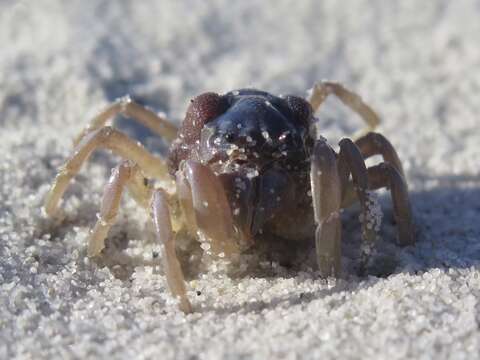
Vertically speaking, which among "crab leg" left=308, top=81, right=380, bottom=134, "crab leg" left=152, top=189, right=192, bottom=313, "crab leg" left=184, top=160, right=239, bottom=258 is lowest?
"crab leg" left=152, top=189, right=192, bottom=313

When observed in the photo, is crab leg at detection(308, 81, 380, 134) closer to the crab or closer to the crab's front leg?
the crab

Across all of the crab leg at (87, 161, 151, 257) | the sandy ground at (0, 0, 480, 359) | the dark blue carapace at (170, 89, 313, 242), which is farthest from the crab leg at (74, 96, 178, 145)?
the crab leg at (87, 161, 151, 257)

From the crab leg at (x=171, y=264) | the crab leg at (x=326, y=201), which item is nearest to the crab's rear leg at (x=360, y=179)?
the crab leg at (x=326, y=201)

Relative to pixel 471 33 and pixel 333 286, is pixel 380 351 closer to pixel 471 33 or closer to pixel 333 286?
pixel 333 286

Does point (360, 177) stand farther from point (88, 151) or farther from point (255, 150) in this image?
point (88, 151)

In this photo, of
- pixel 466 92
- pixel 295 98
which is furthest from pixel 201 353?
pixel 466 92

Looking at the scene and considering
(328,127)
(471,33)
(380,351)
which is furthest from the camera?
(471,33)

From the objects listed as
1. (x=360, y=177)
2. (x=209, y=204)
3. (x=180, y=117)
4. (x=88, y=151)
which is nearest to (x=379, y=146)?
(x=360, y=177)

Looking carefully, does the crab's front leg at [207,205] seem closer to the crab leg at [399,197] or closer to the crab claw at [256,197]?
the crab claw at [256,197]
